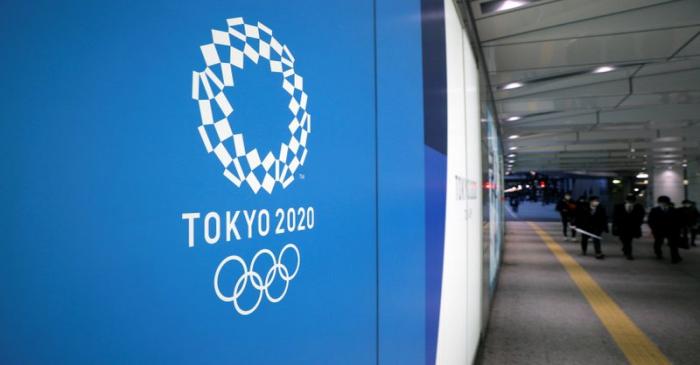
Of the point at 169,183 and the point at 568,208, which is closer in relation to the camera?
the point at 169,183

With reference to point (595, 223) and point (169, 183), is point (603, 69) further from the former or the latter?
point (169, 183)

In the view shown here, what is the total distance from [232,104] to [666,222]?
12.0 meters

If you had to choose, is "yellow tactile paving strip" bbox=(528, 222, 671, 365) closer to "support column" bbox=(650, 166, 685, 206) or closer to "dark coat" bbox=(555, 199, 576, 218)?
"dark coat" bbox=(555, 199, 576, 218)

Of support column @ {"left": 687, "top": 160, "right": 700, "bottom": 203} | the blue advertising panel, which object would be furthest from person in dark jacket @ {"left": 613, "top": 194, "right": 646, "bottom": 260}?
the blue advertising panel

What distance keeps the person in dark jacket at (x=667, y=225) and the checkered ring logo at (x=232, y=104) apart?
11555 mm

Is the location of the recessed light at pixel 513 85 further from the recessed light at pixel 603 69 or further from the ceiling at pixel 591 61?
the recessed light at pixel 603 69

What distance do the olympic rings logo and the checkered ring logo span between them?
0.40 feet

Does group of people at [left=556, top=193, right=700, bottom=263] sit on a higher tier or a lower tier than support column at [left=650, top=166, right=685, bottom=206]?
lower

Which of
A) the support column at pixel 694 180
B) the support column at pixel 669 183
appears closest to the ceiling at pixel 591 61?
the support column at pixel 694 180

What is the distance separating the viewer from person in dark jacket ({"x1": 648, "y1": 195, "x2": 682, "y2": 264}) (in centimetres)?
1016

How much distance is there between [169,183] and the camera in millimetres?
654

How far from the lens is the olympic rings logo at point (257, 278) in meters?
0.76

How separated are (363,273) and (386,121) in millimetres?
485

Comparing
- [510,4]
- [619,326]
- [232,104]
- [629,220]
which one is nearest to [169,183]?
[232,104]
